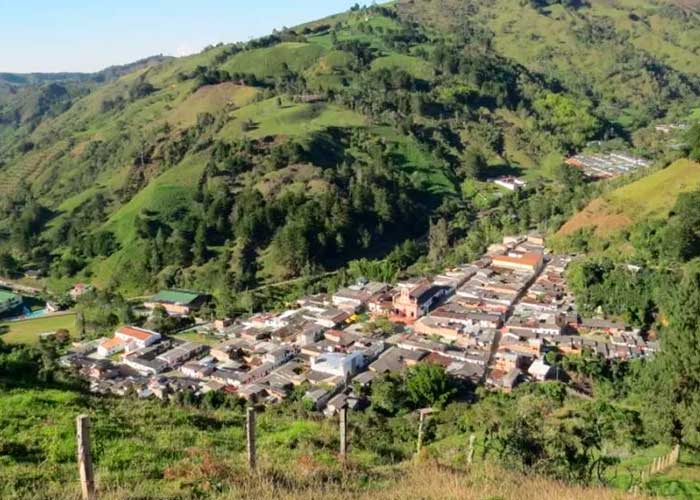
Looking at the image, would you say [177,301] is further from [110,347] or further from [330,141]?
[330,141]

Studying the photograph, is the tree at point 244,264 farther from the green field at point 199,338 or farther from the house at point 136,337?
the house at point 136,337

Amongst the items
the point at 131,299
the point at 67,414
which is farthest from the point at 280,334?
the point at 67,414

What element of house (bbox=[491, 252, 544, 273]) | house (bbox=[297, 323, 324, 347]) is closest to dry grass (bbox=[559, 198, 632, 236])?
house (bbox=[491, 252, 544, 273])

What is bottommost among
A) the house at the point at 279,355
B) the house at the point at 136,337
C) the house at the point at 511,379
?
the house at the point at 136,337

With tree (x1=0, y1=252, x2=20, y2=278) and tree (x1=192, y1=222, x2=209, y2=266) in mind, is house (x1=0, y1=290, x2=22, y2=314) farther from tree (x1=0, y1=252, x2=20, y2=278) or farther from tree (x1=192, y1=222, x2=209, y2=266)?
tree (x1=192, y1=222, x2=209, y2=266)

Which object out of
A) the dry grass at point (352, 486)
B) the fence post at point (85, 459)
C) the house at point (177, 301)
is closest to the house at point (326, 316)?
the house at point (177, 301)

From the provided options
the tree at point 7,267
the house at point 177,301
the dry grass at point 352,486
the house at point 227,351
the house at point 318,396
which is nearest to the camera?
the dry grass at point 352,486
